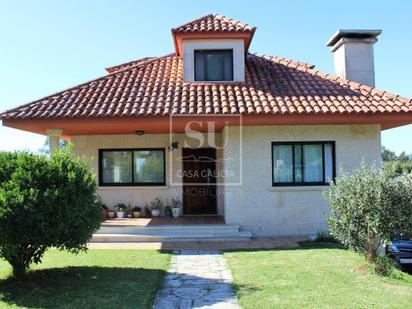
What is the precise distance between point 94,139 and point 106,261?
678 centimetres

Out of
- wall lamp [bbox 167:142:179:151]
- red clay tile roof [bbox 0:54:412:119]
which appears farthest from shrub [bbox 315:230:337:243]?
wall lamp [bbox 167:142:179:151]

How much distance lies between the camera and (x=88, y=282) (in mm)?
6965

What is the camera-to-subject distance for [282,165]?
40.1ft

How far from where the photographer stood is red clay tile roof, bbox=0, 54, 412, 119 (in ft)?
36.9

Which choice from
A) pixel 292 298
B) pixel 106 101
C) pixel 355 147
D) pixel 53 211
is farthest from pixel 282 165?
pixel 53 211

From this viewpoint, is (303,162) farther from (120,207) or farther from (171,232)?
(120,207)

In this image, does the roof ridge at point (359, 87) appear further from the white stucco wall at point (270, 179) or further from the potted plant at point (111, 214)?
Answer: the potted plant at point (111, 214)

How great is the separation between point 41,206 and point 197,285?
2.98 m

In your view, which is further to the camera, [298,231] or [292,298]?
[298,231]

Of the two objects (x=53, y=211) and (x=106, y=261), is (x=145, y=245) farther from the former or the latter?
(x=53, y=211)

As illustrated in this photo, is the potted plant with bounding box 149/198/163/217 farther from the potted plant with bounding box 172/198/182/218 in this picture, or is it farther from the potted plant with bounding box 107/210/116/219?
the potted plant with bounding box 107/210/116/219

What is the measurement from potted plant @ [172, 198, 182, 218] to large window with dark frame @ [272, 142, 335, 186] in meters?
3.92
